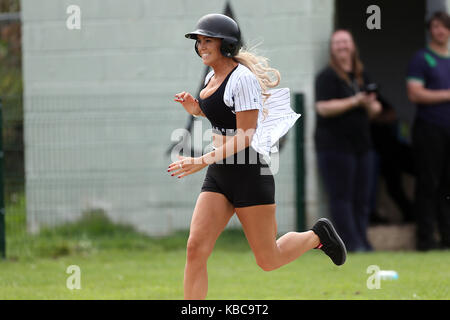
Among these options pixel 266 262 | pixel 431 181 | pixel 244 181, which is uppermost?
pixel 244 181

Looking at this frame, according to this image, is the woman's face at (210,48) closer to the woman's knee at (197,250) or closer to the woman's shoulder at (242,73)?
the woman's shoulder at (242,73)

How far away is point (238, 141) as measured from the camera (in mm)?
5078

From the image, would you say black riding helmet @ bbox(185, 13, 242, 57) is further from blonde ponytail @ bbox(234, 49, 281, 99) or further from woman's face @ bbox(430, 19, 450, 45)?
woman's face @ bbox(430, 19, 450, 45)

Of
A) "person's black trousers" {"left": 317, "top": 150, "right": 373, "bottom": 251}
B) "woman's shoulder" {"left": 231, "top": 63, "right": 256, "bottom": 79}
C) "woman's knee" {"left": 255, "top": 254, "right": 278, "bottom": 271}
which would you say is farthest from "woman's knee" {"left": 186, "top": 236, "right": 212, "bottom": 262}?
"person's black trousers" {"left": 317, "top": 150, "right": 373, "bottom": 251}

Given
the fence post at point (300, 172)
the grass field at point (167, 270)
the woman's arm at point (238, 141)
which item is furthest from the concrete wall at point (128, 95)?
the woman's arm at point (238, 141)

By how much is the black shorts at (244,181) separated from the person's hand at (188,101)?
0.45 meters

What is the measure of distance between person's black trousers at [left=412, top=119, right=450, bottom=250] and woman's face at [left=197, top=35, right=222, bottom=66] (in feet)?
15.4

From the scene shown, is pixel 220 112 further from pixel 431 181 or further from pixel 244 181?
pixel 431 181

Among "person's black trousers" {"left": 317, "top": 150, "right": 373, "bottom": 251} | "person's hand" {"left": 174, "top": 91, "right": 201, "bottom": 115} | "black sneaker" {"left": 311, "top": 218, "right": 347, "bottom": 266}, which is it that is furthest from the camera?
"person's black trousers" {"left": 317, "top": 150, "right": 373, "bottom": 251}

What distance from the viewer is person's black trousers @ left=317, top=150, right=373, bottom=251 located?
30.2 ft

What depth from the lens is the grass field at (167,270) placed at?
6.89m

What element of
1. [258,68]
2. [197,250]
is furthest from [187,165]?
[258,68]

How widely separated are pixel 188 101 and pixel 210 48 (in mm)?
466
